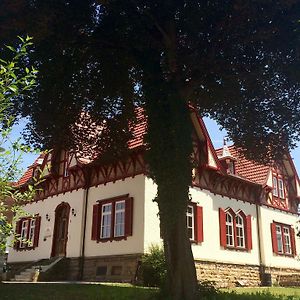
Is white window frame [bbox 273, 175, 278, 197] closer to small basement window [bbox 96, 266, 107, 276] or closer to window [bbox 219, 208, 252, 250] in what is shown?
window [bbox 219, 208, 252, 250]

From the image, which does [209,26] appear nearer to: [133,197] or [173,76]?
[173,76]

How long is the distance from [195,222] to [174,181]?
1026cm

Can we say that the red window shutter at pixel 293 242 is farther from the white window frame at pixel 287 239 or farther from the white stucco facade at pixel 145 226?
the white stucco facade at pixel 145 226

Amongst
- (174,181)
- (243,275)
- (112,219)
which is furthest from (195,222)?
(174,181)

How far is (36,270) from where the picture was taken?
2136cm

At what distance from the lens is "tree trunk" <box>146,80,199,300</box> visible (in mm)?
11258

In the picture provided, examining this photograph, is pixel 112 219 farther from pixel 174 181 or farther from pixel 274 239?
pixel 274 239

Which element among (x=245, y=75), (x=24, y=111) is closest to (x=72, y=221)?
(x=24, y=111)

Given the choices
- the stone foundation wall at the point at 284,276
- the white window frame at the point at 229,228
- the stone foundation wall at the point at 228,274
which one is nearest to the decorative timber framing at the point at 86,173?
the stone foundation wall at the point at 228,274

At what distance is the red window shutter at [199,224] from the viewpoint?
69.1ft

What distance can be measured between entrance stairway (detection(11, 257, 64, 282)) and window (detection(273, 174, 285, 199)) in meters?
14.1

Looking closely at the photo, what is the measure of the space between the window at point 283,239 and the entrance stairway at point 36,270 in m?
12.7

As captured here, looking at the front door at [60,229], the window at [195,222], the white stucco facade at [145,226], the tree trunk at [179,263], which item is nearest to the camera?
the tree trunk at [179,263]

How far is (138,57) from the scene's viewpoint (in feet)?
43.9
